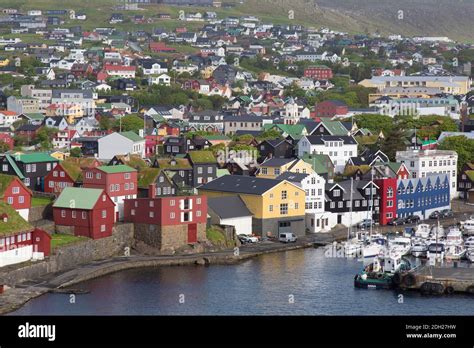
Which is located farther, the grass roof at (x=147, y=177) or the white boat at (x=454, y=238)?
the grass roof at (x=147, y=177)

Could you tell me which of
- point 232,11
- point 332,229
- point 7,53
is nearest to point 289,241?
point 332,229

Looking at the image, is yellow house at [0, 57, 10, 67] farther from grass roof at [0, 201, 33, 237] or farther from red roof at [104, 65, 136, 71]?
grass roof at [0, 201, 33, 237]

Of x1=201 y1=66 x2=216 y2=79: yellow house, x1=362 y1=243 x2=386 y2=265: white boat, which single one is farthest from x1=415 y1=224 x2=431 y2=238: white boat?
x1=201 y1=66 x2=216 y2=79: yellow house

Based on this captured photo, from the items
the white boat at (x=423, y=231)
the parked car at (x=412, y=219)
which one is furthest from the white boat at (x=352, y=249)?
the parked car at (x=412, y=219)

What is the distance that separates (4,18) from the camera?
73.9 meters

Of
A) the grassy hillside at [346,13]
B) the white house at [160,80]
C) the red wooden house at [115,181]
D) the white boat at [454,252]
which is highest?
the grassy hillside at [346,13]

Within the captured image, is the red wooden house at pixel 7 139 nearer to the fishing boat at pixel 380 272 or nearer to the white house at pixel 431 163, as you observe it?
the white house at pixel 431 163

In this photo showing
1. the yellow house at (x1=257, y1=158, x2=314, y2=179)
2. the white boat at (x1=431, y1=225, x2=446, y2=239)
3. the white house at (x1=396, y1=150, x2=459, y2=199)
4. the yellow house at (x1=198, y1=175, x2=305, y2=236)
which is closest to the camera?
the yellow house at (x1=198, y1=175, x2=305, y2=236)

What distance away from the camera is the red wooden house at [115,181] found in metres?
19.5

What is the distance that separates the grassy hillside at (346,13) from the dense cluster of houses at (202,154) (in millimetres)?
19007

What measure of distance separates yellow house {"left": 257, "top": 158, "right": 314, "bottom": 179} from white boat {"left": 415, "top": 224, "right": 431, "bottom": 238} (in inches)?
111

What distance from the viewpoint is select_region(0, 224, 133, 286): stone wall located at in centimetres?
1564

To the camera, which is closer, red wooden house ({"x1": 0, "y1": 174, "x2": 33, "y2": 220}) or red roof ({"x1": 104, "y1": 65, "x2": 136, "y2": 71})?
red wooden house ({"x1": 0, "y1": 174, "x2": 33, "y2": 220})

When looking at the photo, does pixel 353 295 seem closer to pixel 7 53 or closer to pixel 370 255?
pixel 370 255
